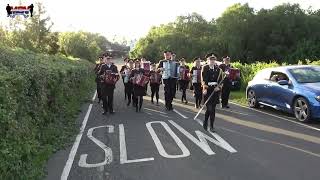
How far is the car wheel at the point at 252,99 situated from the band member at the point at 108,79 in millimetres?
4556

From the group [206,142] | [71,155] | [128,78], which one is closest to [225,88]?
[128,78]

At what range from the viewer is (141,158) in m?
9.50

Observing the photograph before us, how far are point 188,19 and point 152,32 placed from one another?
1353cm

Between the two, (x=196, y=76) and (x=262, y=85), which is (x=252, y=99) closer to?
(x=262, y=85)

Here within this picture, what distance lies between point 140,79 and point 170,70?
3.60ft

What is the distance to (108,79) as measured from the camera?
648 inches

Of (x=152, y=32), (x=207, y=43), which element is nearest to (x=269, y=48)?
(x=207, y=43)

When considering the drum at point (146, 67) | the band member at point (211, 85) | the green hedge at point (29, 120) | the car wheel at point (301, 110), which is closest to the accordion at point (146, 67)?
the drum at point (146, 67)

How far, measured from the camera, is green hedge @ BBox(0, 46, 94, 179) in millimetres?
7395

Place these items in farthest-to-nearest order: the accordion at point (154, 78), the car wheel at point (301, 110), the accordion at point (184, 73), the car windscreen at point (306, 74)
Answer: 1. the accordion at point (184, 73)
2. the accordion at point (154, 78)
3. the car windscreen at point (306, 74)
4. the car wheel at point (301, 110)

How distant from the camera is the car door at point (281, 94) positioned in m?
14.5

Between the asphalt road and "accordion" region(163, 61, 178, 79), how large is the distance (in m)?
2.55

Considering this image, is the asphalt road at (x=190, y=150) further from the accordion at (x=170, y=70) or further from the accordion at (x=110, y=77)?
the accordion at (x=170, y=70)

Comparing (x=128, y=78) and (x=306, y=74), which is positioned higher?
(x=306, y=74)
